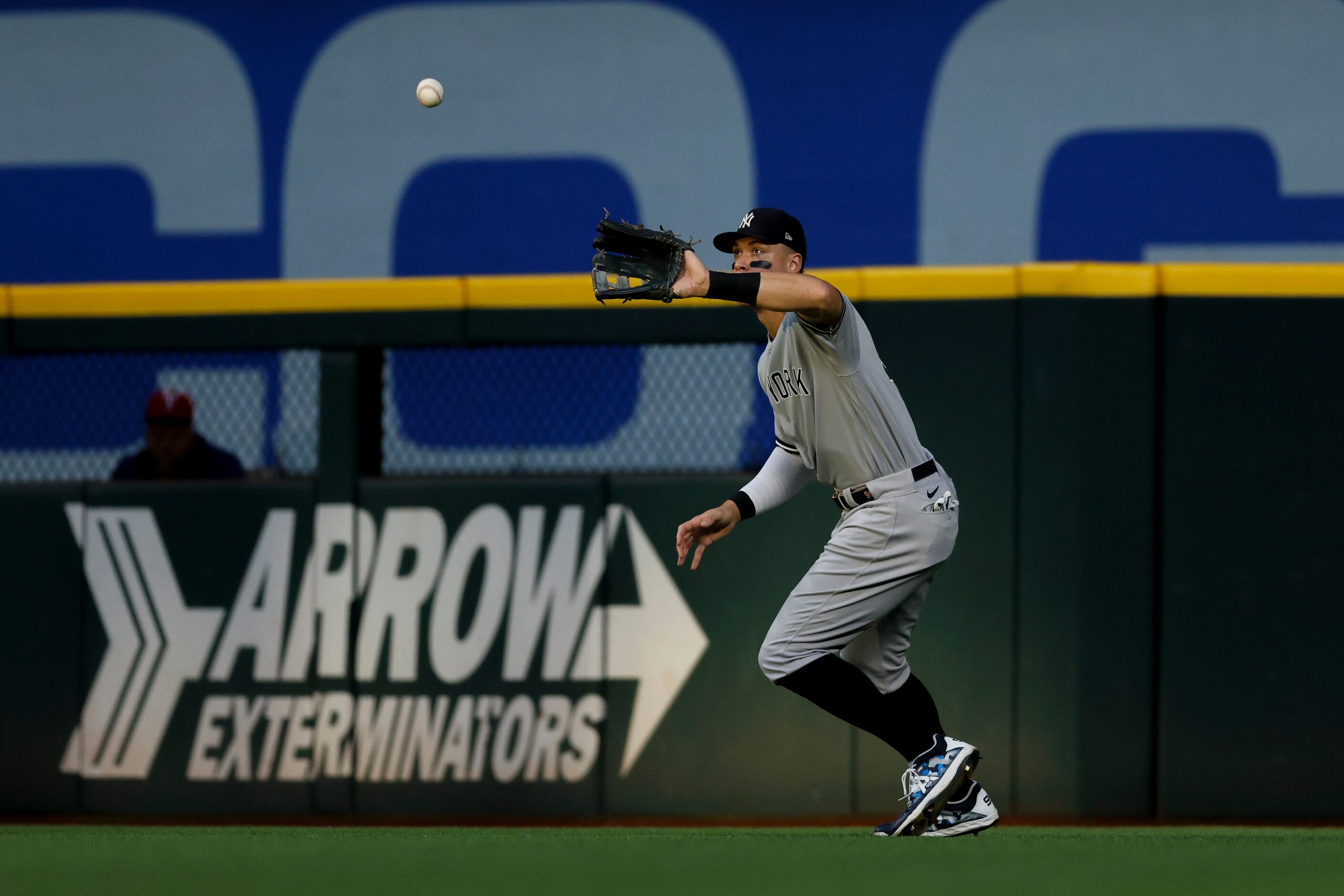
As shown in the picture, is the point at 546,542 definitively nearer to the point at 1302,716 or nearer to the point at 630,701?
the point at 630,701

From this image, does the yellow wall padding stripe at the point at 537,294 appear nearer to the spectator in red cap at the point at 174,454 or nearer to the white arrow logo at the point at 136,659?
the spectator in red cap at the point at 174,454

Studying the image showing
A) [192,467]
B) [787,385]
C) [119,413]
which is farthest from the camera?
[119,413]

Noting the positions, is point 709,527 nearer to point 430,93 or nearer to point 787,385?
point 787,385

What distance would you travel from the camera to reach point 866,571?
11.6ft

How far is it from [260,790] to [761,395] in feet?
8.34

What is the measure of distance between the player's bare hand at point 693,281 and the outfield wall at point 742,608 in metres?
1.92

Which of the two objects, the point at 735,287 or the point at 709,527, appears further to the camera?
the point at 709,527

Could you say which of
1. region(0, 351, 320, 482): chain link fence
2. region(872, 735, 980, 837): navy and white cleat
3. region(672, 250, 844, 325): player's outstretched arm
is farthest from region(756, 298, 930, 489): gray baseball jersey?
region(0, 351, 320, 482): chain link fence

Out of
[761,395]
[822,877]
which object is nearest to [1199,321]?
[761,395]

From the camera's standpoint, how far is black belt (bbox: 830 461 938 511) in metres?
3.59

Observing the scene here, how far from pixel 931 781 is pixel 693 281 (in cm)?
146

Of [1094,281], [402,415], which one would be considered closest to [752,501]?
[1094,281]

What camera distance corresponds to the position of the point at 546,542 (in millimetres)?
4984

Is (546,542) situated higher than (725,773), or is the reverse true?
(546,542)
